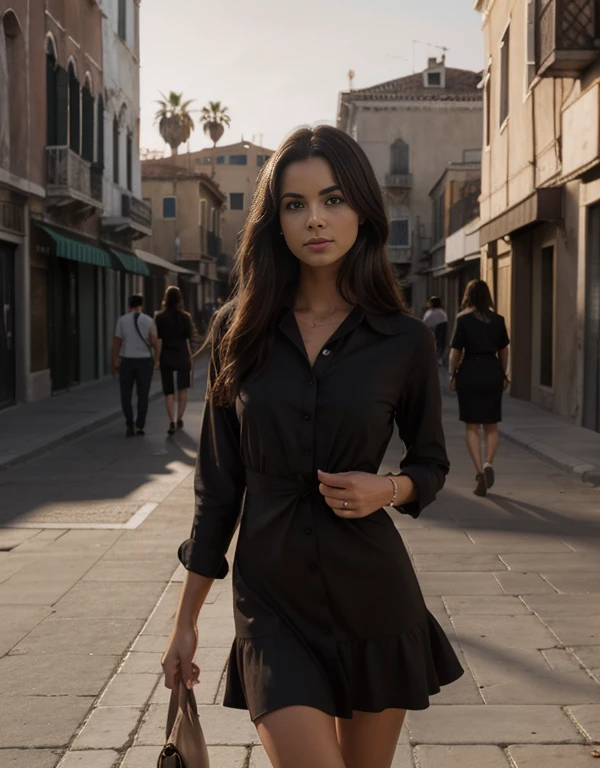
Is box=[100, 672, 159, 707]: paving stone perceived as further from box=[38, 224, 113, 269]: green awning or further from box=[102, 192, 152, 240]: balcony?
box=[102, 192, 152, 240]: balcony

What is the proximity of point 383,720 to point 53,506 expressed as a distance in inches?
296

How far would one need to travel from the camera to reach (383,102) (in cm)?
5791

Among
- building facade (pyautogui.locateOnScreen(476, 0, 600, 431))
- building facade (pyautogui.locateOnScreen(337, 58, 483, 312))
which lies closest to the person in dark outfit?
building facade (pyautogui.locateOnScreen(476, 0, 600, 431))

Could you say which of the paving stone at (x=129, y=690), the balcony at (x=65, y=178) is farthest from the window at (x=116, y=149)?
the paving stone at (x=129, y=690)

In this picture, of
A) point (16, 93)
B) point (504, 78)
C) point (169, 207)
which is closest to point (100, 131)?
point (16, 93)

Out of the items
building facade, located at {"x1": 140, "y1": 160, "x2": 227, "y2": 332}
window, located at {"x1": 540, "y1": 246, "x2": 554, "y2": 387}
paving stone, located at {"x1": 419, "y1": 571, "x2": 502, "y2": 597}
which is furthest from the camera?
building facade, located at {"x1": 140, "y1": 160, "x2": 227, "y2": 332}

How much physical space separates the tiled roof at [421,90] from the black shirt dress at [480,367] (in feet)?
156

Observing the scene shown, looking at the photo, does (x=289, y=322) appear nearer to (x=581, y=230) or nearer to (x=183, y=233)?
(x=581, y=230)

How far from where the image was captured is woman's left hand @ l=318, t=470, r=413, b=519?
7.94 feet

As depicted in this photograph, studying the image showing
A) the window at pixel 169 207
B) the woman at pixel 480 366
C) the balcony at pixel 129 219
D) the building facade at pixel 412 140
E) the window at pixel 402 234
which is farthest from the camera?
the window at pixel 402 234

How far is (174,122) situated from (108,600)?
71991 millimetres

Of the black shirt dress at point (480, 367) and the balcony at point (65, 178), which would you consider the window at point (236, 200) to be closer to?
the balcony at point (65, 178)

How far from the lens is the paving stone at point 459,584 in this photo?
6438mm

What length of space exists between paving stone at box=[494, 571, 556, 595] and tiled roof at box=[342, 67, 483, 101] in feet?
169
